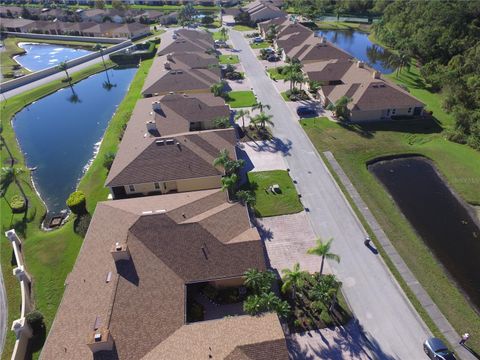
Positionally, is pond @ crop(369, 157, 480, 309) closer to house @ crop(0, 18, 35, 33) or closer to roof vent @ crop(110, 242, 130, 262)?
roof vent @ crop(110, 242, 130, 262)

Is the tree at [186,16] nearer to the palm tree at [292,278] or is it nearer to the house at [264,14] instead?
the house at [264,14]

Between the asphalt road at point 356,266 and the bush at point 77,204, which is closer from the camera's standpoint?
the asphalt road at point 356,266

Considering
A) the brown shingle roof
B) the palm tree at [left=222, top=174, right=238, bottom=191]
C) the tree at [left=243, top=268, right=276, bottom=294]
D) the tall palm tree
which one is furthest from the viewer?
the brown shingle roof

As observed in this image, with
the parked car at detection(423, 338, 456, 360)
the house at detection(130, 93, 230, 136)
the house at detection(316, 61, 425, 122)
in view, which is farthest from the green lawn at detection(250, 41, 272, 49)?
the parked car at detection(423, 338, 456, 360)

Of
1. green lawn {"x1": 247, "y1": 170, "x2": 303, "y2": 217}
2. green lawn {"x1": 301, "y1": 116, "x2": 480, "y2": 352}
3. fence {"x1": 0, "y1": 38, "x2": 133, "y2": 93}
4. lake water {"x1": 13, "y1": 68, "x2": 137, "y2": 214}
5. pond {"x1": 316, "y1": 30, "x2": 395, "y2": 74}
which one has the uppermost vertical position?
green lawn {"x1": 301, "y1": 116, "x2": 480, "y2": 352}

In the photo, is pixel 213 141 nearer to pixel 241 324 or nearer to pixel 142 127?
pixel 142 127

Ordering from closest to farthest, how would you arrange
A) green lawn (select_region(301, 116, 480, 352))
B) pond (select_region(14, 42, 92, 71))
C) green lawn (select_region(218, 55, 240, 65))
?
green lawn (select_region(301, 116, 480, 352))
green lawn (select_region(218, 55, 240, 65))
pond (select_region(14, 42, 92, 71))

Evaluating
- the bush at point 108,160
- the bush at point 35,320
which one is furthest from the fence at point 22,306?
the bush at point 108,160

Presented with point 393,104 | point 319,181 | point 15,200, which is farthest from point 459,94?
point 15,200
